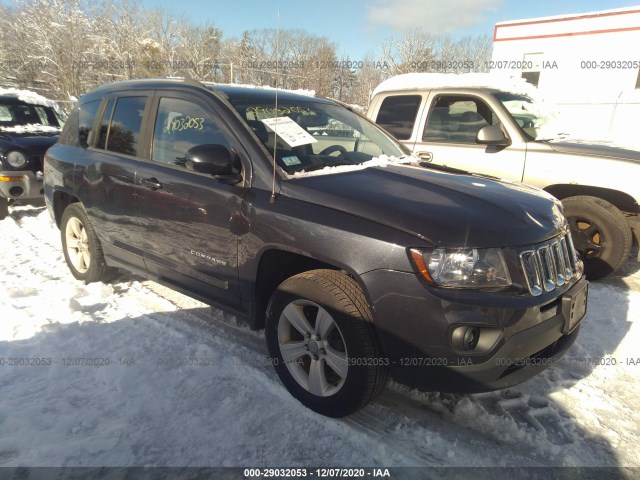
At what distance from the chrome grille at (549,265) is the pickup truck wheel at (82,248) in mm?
3729

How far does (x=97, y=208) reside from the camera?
A: 3869 millimetres

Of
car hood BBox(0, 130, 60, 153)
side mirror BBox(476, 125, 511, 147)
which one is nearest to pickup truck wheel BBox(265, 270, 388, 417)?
side mirror BBox(476, 125, 511, 147)

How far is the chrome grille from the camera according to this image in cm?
216

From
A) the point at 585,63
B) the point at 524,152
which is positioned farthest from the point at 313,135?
the point at 585,63

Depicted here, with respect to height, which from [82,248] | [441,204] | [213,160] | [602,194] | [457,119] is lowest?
[82,248]

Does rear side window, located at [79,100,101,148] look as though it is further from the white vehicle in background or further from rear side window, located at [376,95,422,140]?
rear side window, located at [376,95,422,140]

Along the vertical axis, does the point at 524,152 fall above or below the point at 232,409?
above

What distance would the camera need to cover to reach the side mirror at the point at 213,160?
103 inches

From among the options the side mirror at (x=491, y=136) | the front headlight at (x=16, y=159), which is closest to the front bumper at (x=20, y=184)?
the front headlight at (x=16, y=159)

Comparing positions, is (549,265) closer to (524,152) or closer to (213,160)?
(213,160)

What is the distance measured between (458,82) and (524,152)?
1.25m

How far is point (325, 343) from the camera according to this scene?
7.95ft

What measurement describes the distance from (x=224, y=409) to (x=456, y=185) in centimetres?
195

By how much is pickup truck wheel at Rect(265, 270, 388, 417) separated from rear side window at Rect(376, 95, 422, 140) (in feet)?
11.9
